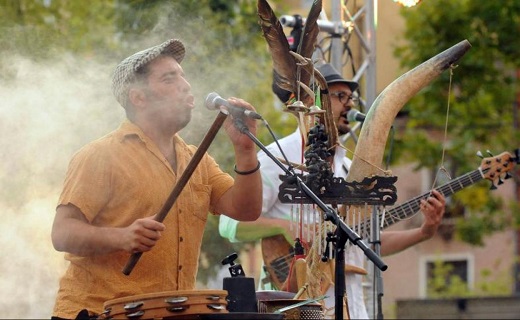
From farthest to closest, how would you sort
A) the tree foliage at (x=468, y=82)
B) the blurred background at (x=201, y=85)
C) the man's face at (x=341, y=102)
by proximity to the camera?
the tree foliage at (x=468, y=82), the blurred background at (x=201, y=85), the man's face at (x=341, y=102)

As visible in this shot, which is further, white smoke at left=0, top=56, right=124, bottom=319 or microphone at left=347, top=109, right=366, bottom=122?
microphone at left=347, top=109, right=366, bottom=122

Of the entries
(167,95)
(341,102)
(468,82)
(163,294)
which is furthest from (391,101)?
(468,82)

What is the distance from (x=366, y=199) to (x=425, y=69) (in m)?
0.93

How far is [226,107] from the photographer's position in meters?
5.20

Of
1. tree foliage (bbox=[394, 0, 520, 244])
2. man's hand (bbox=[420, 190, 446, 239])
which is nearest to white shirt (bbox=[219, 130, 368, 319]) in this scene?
man's hand (bbox=[420, 190, 446, 239])

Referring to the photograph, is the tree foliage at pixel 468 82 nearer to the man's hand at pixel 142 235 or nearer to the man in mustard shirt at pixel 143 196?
the man in mustard shirt at pixel 143 196

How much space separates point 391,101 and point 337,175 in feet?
3.45

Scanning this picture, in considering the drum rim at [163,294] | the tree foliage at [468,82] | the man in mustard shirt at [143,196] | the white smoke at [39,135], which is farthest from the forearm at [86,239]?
the tree foliage at [468,82]

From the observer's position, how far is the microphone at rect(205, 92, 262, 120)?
204 inches

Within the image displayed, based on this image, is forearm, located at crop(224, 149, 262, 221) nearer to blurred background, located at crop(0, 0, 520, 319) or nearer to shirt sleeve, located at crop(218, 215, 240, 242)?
shirt sleeve, located at crop(218, 215, 240, 242)

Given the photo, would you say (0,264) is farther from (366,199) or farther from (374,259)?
(374,259)

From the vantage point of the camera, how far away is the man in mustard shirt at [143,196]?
5.21 metres

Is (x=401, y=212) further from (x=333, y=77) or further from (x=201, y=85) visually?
(x=201, y=85)

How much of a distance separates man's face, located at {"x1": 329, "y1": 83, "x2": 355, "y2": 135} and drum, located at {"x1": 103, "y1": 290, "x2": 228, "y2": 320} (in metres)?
2.86
